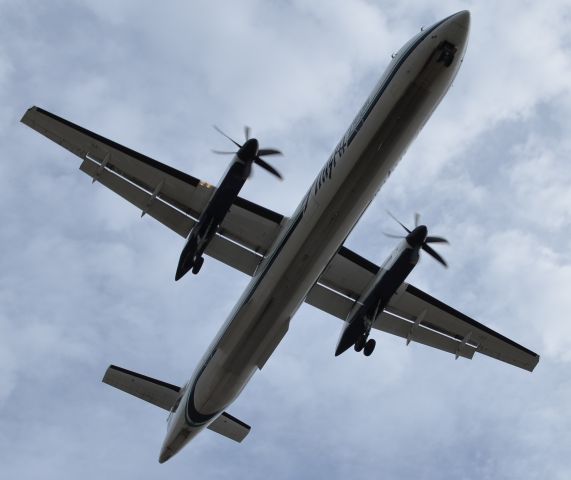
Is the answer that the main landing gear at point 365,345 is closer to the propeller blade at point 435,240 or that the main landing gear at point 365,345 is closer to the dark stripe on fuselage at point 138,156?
the propeller blade at point 435,240

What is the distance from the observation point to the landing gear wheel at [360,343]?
2098cm

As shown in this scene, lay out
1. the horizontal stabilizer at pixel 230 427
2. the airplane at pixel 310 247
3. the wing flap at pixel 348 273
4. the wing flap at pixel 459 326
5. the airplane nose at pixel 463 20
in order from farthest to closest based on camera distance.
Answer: the horizontal stabilizer at pixel 230 427
the wing flap at pixel 459 326
the wing flap at pixel 348 273
the airplane at pixel 310 247
the airplane nose at pixel 463 20


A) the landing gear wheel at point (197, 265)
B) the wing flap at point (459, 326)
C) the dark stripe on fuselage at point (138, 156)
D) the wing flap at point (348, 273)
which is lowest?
the landing gear wheel at point (197, 265)

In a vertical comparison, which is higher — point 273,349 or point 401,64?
point 401,64

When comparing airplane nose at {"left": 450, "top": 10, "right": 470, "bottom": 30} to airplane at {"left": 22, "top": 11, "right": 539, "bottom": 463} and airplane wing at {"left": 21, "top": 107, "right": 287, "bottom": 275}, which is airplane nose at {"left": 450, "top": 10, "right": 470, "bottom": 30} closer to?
airplane at {"left": 22, "top": 11, "right": 539, "bottom": 463}

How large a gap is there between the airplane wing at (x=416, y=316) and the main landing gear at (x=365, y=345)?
1270 mm

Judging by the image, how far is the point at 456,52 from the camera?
15109 millimetres

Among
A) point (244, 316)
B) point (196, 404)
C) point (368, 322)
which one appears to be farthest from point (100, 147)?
point (368, 322)

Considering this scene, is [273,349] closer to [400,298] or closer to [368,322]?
[368,322]

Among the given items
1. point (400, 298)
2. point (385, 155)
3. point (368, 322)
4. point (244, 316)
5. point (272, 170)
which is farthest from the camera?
point (400, 298)

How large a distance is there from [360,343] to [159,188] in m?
7.71

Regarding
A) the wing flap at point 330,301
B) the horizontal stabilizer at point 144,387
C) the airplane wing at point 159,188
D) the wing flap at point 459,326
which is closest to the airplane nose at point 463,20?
the airplane wing at point 159,188

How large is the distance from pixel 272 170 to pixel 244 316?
4.26 meters

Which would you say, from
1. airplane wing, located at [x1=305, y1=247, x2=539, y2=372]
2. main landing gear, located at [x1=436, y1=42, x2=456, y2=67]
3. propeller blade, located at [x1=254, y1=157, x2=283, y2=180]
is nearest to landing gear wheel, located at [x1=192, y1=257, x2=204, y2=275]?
propeller blade, located at [x1=254, y1=157, x2=283, y2=180]
